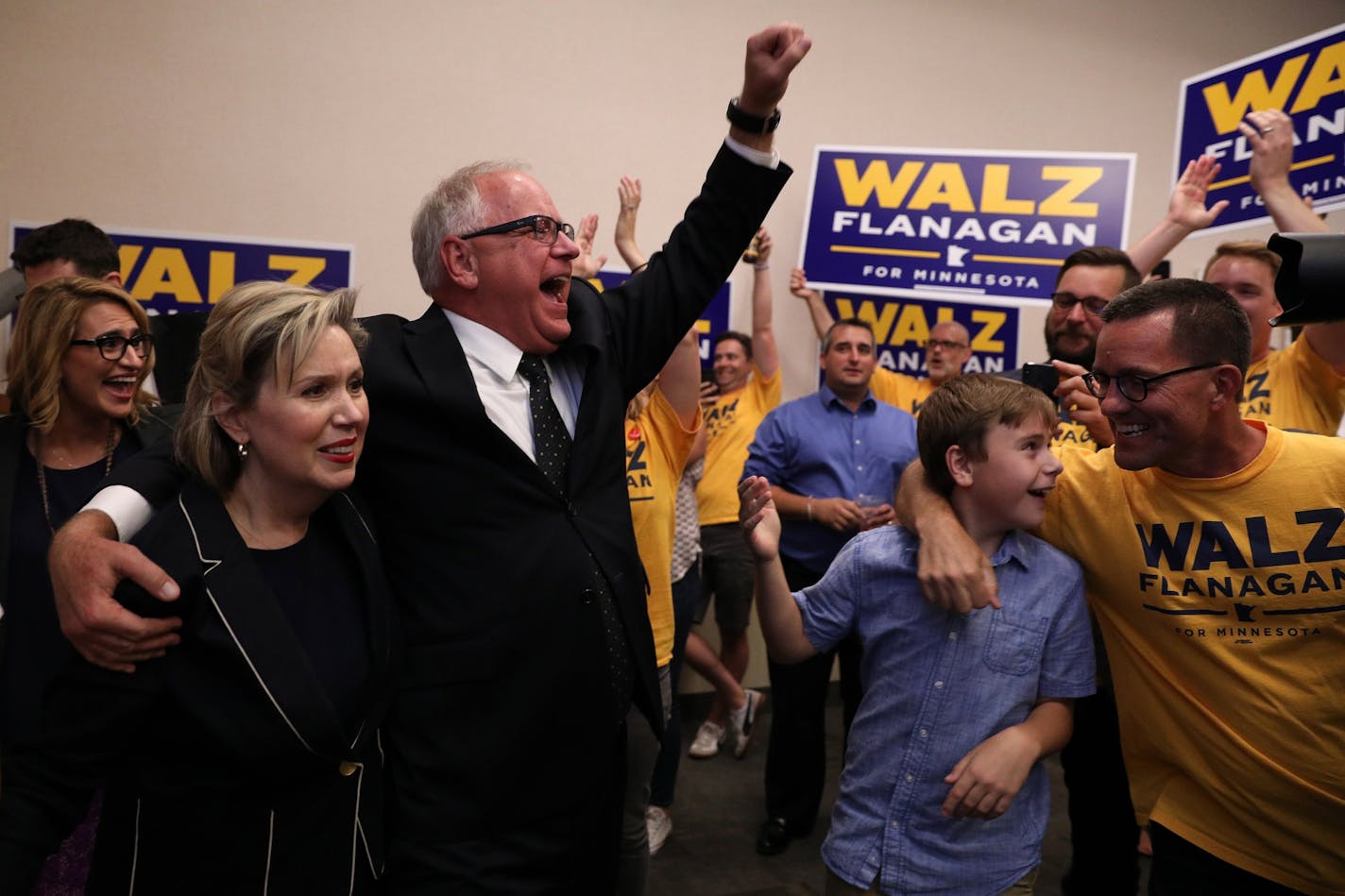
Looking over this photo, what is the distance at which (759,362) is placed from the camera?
452cm

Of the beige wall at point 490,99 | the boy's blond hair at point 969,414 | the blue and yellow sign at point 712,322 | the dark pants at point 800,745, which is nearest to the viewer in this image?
the boy's blond hair at point 969,414

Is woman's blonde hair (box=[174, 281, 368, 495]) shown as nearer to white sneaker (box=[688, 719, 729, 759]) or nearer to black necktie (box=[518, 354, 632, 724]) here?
black necktie (box=[518, 354, 632, 724])

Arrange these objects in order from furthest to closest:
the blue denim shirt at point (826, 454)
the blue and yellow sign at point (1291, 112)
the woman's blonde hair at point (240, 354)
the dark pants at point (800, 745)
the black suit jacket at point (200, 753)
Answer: the blue denim shirt at point (826, 454) → the dark pants at point (800, 745) → the blue and yellow sign at point (1291, 112) → the woman's blonde hair at point (240, 354) → the black suit jacket at point (200, 753)

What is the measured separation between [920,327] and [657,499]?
2.57 m

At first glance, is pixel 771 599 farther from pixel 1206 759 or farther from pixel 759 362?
pixel 759 362

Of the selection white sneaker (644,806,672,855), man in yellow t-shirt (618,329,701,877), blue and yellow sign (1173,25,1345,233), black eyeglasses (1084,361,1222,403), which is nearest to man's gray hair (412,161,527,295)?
man in yellow t-shirt (618,329,701,877)

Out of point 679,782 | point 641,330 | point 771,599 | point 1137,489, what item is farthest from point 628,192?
point 679,782

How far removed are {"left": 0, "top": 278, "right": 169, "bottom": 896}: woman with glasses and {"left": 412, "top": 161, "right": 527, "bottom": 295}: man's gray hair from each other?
A: 825 millimetres

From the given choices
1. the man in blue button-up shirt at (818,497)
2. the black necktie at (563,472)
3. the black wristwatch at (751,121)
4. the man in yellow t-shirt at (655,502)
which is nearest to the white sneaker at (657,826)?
the man in blue button-up shirt at (818,497)

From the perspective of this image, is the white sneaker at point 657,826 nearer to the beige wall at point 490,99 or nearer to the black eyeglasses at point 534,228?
the beige wall at point 490,99

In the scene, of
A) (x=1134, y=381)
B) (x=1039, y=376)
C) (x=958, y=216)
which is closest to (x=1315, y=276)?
(x=1134, y=381)

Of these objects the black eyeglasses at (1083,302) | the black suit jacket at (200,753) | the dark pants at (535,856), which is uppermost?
the black eyeglasses at (1083,302)

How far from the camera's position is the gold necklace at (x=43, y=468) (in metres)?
1.97

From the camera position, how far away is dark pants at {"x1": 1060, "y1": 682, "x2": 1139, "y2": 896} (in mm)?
2449
